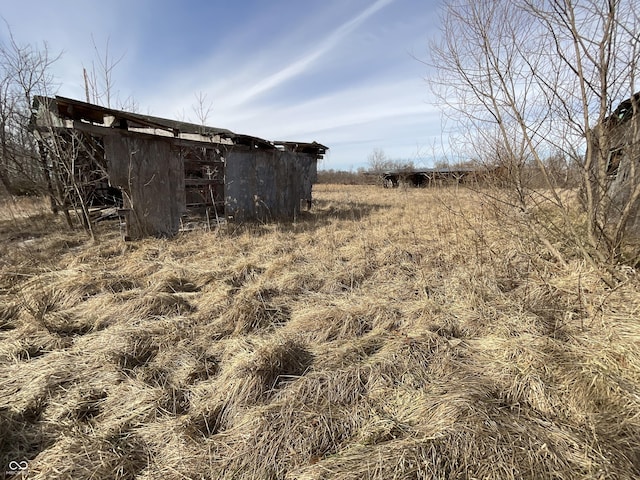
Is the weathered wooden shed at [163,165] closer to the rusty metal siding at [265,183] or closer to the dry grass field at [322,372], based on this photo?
the rusty metal siding at [265,183]

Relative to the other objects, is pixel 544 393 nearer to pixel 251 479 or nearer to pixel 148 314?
pixel 251 479

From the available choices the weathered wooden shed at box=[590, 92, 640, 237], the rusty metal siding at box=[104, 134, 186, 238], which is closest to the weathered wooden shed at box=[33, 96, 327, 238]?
the rusty metal siding at box=[104, 134, 186, 238]

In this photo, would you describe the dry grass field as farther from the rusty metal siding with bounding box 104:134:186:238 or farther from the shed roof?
the shed roof

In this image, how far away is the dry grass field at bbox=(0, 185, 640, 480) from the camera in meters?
1.60

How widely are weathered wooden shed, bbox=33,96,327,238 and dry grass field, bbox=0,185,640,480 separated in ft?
7.39

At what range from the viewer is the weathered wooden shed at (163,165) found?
19.1 ft

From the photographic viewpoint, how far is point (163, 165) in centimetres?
655

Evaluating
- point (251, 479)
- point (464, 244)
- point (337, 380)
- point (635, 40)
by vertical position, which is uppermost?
point (635, 40)

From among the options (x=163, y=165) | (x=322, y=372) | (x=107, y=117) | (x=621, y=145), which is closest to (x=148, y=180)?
(x=163, y=165)

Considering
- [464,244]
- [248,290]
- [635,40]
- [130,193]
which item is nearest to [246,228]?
[130,193]

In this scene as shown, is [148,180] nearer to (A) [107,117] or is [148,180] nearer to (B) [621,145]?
(A) [107,117]

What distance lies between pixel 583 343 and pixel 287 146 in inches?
371

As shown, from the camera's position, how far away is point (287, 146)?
1023 centimetres

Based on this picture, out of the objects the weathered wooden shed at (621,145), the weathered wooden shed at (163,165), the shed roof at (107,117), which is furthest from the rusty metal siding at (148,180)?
the weathered wooden shed at (621,145)
